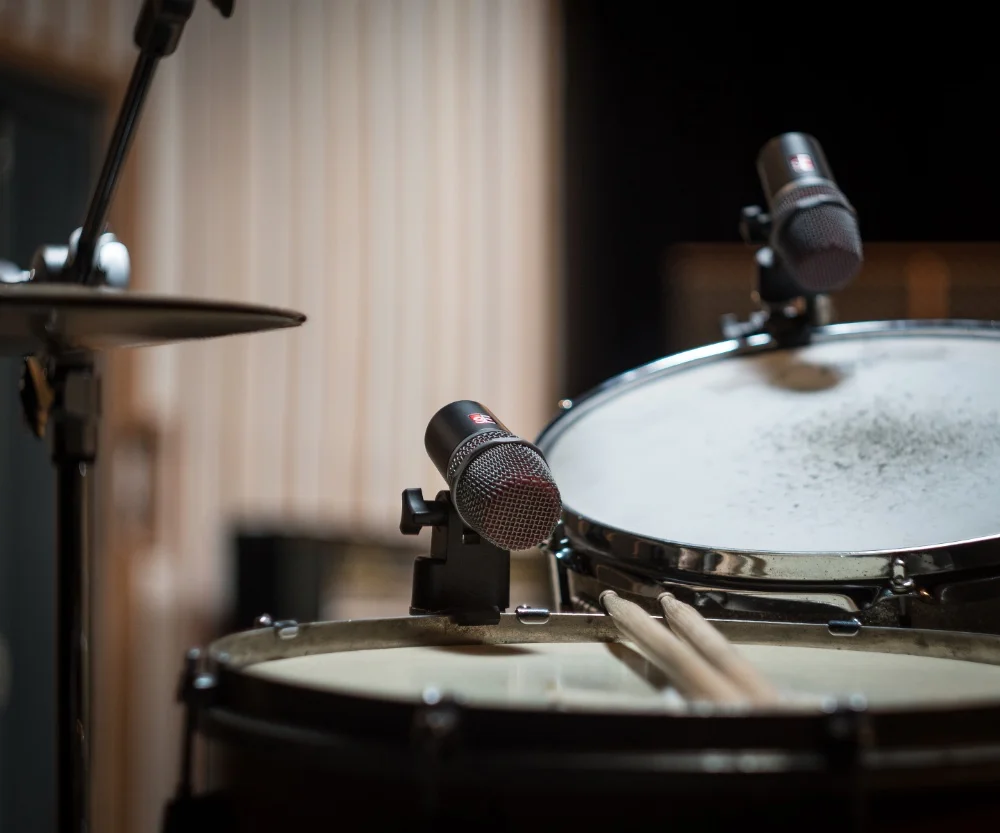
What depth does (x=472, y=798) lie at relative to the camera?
0.54m

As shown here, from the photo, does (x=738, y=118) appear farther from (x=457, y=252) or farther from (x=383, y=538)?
(x=383, y=538)

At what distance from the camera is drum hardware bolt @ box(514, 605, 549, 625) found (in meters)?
0.83

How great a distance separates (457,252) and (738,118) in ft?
2.92

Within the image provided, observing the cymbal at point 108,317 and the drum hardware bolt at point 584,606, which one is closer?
the cymbal at point 108,317

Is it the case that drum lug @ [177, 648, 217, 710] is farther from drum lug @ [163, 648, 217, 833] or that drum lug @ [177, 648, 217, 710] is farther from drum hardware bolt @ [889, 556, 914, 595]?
drum hardware bolt @ [889, 556, 914, 595]

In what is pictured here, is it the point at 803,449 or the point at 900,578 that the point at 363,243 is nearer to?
A: the point at 803,449

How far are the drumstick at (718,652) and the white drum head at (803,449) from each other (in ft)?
0.46

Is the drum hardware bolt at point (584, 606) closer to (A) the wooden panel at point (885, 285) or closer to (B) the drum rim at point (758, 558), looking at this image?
(B) the drum rim at point (758, 558)

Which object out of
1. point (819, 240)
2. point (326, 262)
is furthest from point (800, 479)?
point (326, 262)

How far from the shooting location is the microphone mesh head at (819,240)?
44.6 inches

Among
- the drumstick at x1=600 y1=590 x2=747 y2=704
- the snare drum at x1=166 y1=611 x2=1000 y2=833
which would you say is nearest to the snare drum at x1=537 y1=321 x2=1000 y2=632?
the drumstick at x1=600 y1=590 x2=747 y2=704

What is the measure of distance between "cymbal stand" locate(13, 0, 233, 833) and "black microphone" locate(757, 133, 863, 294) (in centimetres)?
59

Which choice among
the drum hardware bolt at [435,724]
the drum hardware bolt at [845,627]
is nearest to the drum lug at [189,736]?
the drum hardware bolt at [435,724]

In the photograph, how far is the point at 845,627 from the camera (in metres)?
0.80
